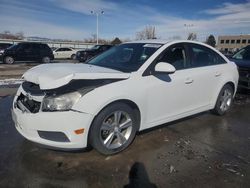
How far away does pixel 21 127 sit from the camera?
341 centimetres

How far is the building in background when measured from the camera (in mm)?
91300

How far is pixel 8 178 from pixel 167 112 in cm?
253

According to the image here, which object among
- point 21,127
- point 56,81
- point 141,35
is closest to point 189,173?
point 56,81

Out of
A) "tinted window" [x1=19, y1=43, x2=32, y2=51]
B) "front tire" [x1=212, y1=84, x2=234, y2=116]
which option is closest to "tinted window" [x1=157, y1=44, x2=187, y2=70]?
"front tire" [x1=212, y1=84, x2=234, y2=116]

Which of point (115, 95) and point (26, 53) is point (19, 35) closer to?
point (26, 53)

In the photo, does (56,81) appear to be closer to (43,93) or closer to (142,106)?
(43,93)

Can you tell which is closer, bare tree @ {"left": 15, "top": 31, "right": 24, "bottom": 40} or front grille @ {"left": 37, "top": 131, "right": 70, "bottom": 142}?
front grille @ {"left": 37, "top": 131, "right": 70, "bottom": 142}

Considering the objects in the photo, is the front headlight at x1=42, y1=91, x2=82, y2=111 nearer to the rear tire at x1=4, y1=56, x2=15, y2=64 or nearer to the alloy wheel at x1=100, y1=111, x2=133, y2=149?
the alloy wheel at x1=100, y1=111, x2=133, y2=149

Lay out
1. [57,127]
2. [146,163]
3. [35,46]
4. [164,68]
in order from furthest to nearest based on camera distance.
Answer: [35,46]
[164,68]
[146,163]
[57,127]

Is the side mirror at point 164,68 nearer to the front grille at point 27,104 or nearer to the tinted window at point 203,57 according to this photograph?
the tinted window at point 203,57

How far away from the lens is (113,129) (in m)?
3.59

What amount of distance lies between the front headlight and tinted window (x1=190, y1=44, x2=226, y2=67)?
246cm

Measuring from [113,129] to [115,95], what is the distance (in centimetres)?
53

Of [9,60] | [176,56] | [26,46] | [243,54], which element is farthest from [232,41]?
[176,56]
